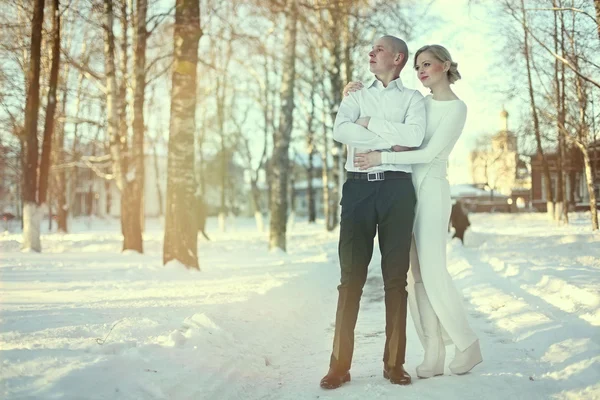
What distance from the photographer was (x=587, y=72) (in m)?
11.4

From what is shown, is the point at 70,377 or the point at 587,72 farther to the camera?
the point at 587,72

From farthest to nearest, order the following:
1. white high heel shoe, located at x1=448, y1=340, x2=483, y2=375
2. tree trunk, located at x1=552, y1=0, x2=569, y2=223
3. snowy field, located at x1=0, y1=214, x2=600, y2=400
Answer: tree trunk, located at x1=552, y1=0, x2=569, y2=223, white high heel shoe, located at x1=448, y1=340, x2=483, y2=375, snowy field, located at x1=0, y1=214, x2=600, y2=400

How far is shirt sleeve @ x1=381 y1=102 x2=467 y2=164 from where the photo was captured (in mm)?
4230

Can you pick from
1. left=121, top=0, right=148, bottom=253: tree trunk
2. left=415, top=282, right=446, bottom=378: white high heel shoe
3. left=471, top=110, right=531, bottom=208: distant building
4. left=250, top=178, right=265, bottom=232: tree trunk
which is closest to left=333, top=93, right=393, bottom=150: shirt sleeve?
left=415, top=282, right=446, bottom=378: white high heel shoe

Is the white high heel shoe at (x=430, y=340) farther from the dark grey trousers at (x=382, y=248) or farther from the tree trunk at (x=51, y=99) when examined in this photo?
the tree trunk at (x=51, y=99)

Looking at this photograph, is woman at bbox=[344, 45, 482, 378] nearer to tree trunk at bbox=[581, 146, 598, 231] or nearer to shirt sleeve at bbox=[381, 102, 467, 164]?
shirt sleeve at bbox=[381, 102, 467, 164]

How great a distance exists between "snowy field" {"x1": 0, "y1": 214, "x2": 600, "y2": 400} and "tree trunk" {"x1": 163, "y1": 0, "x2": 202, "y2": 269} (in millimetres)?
656

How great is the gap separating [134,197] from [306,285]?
8.35 m

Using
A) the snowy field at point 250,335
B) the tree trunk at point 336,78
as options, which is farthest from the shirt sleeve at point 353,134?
the tree trunk at point 336,78

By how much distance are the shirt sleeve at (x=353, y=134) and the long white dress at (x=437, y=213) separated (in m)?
0.23

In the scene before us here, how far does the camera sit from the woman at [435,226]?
14.3 feet

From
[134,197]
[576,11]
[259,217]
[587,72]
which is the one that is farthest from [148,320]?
[259,217]

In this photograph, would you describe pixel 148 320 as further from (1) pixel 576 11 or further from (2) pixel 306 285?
(1) pixel 576 11

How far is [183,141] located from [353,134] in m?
7.52
